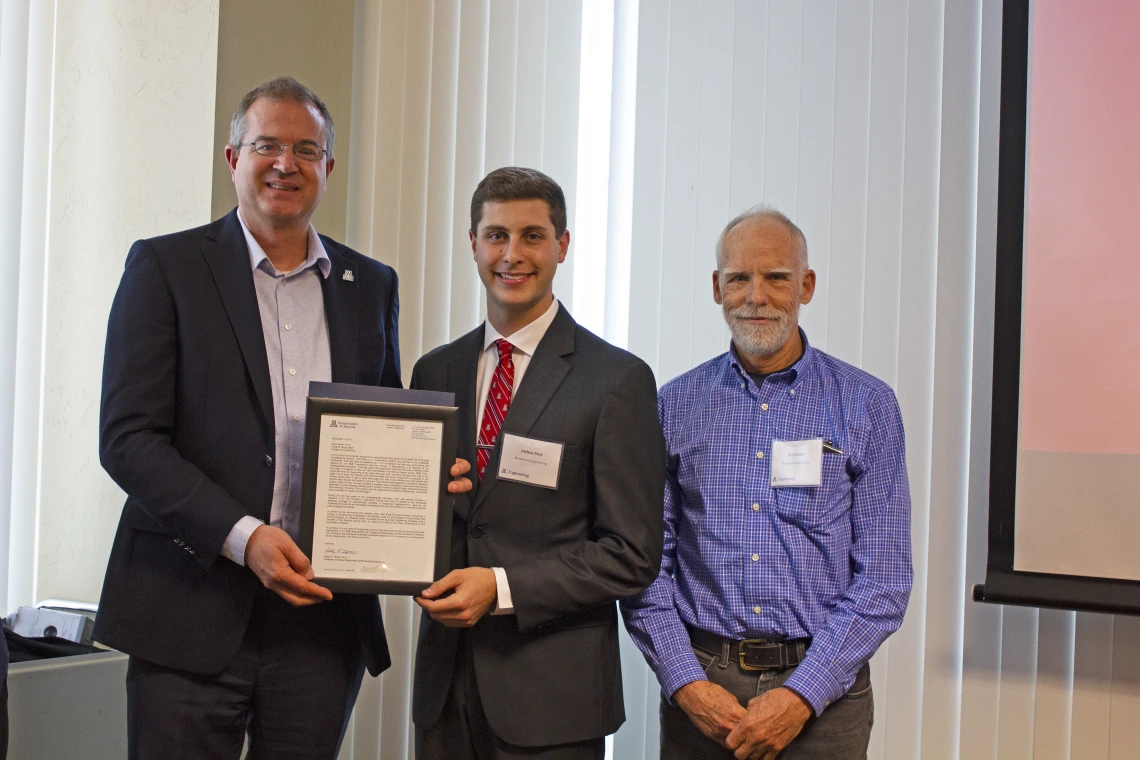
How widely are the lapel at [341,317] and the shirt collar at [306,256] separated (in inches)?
0.8

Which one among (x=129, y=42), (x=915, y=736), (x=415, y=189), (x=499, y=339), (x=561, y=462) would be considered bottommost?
(x=915, y=736)

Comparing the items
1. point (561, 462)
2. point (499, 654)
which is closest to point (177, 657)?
point (499, 654)

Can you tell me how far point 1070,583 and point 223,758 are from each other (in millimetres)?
2126

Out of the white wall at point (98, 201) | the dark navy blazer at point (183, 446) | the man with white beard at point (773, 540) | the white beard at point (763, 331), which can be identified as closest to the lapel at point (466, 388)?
the dark navy blazer at point (183, 446)

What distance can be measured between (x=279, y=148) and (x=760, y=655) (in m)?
1.49

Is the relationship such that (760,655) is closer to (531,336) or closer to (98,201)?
(531,336)

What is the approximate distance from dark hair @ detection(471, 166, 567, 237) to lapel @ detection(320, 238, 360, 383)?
0.31 meters

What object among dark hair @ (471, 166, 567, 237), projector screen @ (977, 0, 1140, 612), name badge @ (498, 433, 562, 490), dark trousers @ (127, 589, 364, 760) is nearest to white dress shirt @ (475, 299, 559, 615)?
name badge @ (498, 433, 562, 490)

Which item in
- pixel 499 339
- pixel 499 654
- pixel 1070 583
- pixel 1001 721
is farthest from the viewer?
pixel 1001 721

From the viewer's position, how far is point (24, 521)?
2.94 meters

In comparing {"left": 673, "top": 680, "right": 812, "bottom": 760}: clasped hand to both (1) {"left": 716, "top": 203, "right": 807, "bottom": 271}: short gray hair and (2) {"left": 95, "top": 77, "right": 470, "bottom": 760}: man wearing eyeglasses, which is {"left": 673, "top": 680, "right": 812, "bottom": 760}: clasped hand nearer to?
(2) {"left": 95, "top": 77, "right": 470, "bottom": 760}: man wearing eyeglasses

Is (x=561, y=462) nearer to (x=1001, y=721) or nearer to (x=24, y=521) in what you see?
(x=1001, y=721)

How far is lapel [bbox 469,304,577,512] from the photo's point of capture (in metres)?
1.89

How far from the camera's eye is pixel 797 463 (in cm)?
204
